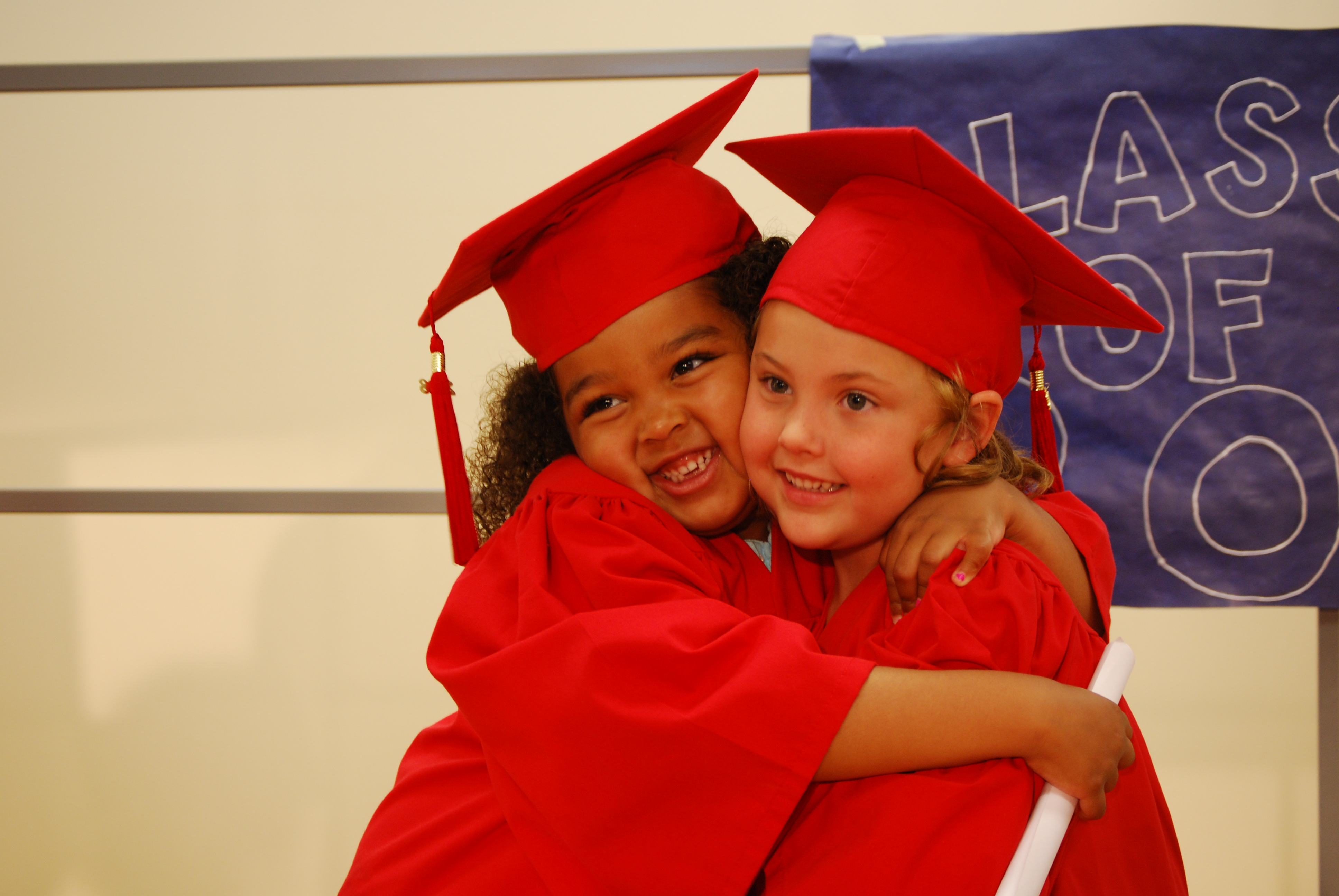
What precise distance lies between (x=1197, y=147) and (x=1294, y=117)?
181 millimetres

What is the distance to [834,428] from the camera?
0.95m

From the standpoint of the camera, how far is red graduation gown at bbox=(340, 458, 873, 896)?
0.81 metres

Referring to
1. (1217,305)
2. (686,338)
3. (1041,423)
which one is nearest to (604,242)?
(686,338)

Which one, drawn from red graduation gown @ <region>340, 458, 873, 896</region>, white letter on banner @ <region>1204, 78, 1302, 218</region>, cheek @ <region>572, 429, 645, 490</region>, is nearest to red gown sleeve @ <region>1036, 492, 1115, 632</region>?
red graduation gown @ <region>340, 458, 873, 896</region>

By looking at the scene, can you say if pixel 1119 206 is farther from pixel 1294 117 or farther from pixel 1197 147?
pixel 1294 117

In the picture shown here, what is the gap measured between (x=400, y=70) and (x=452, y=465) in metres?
0.99

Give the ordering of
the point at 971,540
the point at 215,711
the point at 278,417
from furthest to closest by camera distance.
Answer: the point at 215,711 → the point at 278,417 → the point at 971,540

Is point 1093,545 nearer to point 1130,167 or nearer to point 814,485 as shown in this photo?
point 814,485

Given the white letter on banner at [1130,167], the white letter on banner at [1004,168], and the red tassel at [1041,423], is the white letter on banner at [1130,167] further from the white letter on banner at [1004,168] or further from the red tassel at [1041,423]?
the red tassel at [1041,423]

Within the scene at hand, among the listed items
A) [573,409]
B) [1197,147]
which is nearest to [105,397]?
[573,409]

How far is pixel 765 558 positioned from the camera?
1253mm

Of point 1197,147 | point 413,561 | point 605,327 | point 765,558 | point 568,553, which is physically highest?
point 1197,147

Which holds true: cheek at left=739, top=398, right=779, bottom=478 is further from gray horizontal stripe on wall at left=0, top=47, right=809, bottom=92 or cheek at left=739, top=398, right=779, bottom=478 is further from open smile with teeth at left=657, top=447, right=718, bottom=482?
gray horizontal stripe on wall at left=0, top=47, right=809, bottom=92

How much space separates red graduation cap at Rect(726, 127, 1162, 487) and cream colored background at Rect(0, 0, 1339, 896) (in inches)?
38.5
